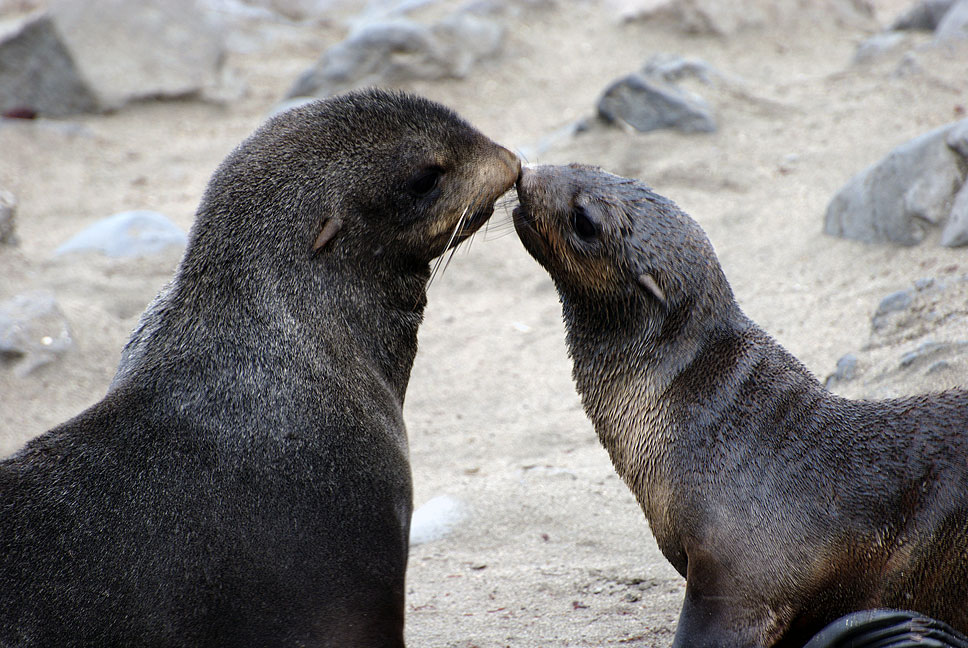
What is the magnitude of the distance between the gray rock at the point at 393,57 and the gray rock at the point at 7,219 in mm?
3620

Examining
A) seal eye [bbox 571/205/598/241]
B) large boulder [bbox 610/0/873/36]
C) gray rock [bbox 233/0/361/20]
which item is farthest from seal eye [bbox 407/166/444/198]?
gray rock [bbox 233/0/361/20]

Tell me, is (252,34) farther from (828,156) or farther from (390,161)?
(390,161)

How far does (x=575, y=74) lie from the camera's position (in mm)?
11555

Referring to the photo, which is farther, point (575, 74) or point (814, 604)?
point (575, 74)

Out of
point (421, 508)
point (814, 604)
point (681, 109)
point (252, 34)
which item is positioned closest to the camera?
point (814, 604)

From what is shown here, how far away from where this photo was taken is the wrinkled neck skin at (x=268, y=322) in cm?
345

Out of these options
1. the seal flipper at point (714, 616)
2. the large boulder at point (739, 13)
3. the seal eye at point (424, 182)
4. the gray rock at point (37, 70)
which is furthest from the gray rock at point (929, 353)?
the gray rock at point (37, 70)

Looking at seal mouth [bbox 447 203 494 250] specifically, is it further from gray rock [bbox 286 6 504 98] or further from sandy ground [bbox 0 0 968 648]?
gray rock [bbox 286 6 504 98]

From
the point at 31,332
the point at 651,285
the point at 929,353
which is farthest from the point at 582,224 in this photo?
→ the point at 31,332

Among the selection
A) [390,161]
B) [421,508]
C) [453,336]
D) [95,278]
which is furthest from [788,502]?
[95,278]

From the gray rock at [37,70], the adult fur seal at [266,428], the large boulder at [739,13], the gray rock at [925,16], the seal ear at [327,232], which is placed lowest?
the gray rock at [37,70]

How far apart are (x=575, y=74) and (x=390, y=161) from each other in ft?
26.8

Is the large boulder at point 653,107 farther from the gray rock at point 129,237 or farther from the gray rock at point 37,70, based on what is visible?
the gray rock at point 37,70

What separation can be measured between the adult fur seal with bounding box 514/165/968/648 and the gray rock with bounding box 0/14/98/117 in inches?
339
